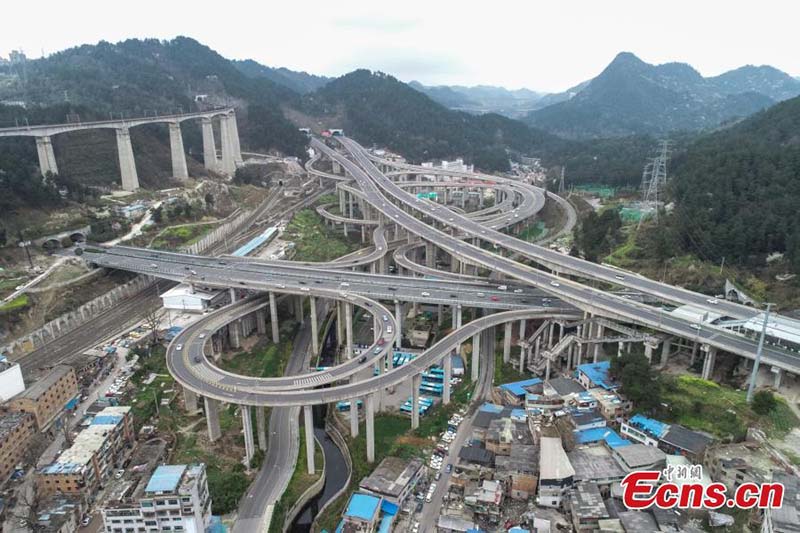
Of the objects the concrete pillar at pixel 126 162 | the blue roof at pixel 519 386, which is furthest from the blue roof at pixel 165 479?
the concrete pillar at pixel 126 162

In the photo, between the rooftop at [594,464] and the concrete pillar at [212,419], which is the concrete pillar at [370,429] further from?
the rooftop at [594,464]

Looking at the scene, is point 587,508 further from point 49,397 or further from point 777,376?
point 49,397

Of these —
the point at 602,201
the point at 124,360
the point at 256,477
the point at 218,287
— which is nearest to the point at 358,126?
the point at 602,201

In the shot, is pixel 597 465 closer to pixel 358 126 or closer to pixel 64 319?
pixel 64 319

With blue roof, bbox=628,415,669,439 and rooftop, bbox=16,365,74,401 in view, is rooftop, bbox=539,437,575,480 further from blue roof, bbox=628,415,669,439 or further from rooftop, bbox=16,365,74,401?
rooftop, bbox=16,365,74,401

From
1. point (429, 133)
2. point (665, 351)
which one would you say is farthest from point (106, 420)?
point (429, 133)

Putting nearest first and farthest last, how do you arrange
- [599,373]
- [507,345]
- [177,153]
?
[599,373], [507,345], [177,153]
